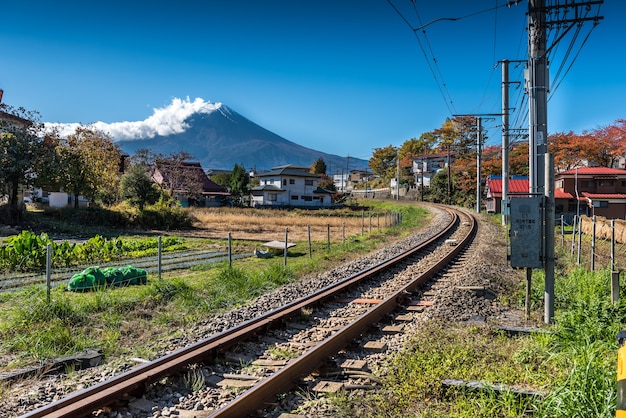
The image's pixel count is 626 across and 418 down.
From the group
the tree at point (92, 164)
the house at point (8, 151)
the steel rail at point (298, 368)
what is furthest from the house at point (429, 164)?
the steel rail at point (298, 368)

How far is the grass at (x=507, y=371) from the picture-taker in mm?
3914

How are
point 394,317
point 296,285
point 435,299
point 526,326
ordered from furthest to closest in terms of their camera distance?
1. point 296,285
2. point 435,299
3. point 394,317
4. point 526,326

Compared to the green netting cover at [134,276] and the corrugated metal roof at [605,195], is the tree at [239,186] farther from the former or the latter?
the green netting cover at [134,276]

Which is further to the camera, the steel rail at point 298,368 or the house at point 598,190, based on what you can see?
the house at point 598,190

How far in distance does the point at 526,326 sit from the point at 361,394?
332cm

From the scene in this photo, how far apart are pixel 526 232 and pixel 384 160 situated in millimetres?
85866

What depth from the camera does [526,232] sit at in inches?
265

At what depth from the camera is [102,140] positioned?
144ft

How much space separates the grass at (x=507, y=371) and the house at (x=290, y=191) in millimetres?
57305

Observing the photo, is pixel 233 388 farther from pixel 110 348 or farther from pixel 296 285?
pixel 296 285

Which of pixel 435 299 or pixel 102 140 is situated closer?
pixel 435 299

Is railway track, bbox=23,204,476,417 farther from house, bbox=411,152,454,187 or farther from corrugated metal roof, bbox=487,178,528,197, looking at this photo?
house, bbox=411,152,454,187

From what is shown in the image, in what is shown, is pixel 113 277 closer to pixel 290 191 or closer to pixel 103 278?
pixel 103 278

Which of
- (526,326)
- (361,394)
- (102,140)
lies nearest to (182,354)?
(361,394)
